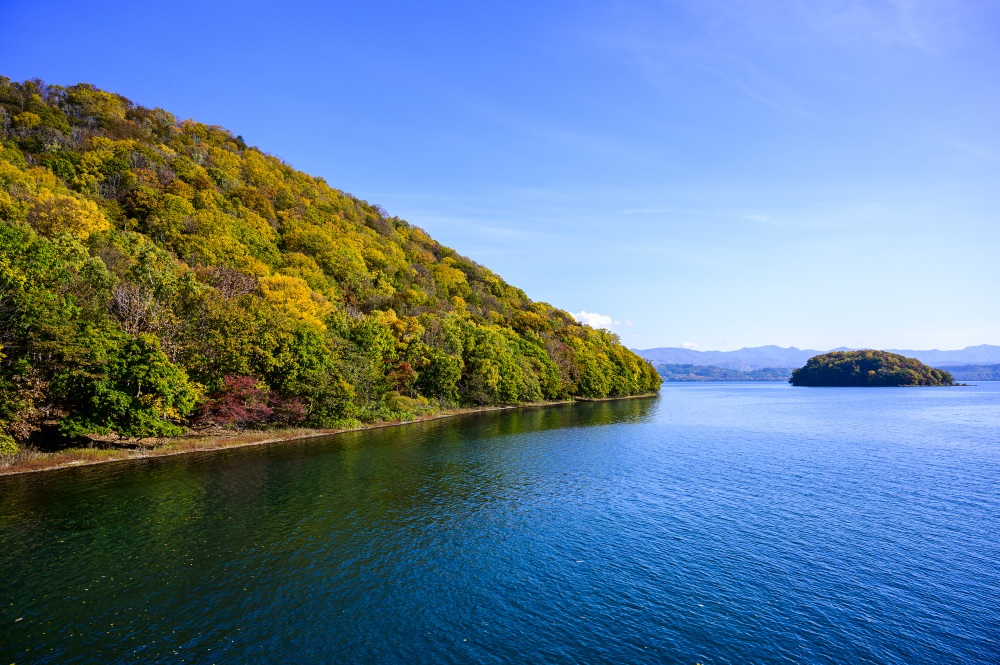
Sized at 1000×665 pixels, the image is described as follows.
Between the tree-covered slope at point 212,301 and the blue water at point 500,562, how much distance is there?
9.35m

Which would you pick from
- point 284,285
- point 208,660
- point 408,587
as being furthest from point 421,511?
point 284,285

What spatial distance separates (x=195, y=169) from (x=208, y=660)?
123087 millimetres

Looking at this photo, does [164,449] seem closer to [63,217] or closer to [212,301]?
[212,301]

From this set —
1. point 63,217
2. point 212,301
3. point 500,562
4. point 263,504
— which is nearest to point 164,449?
point 212,301

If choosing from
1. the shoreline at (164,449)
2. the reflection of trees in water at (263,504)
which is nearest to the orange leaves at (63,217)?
the shoreline at (164,449)

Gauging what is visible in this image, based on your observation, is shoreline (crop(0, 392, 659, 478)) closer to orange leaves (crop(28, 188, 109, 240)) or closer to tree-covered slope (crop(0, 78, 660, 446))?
tree-covered slope (crop(0, 78, 660, 446))

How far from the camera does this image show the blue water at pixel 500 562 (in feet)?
55.4

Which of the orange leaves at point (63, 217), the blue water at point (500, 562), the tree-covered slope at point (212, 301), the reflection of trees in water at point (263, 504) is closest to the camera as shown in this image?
the blue water at point (500, 562)

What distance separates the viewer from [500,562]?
78.5 feet

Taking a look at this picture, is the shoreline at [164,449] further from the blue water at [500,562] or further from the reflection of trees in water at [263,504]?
the blue water at [500,562]

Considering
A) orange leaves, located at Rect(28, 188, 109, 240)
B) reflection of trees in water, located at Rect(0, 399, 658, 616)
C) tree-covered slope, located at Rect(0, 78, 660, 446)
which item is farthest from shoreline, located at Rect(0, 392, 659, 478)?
orange leaves, located at Rect(28, 188, 109, 240)

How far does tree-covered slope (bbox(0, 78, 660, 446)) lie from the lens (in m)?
40.5

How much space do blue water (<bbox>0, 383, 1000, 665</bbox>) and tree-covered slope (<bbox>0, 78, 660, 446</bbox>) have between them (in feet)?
30.7

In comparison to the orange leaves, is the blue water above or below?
below
